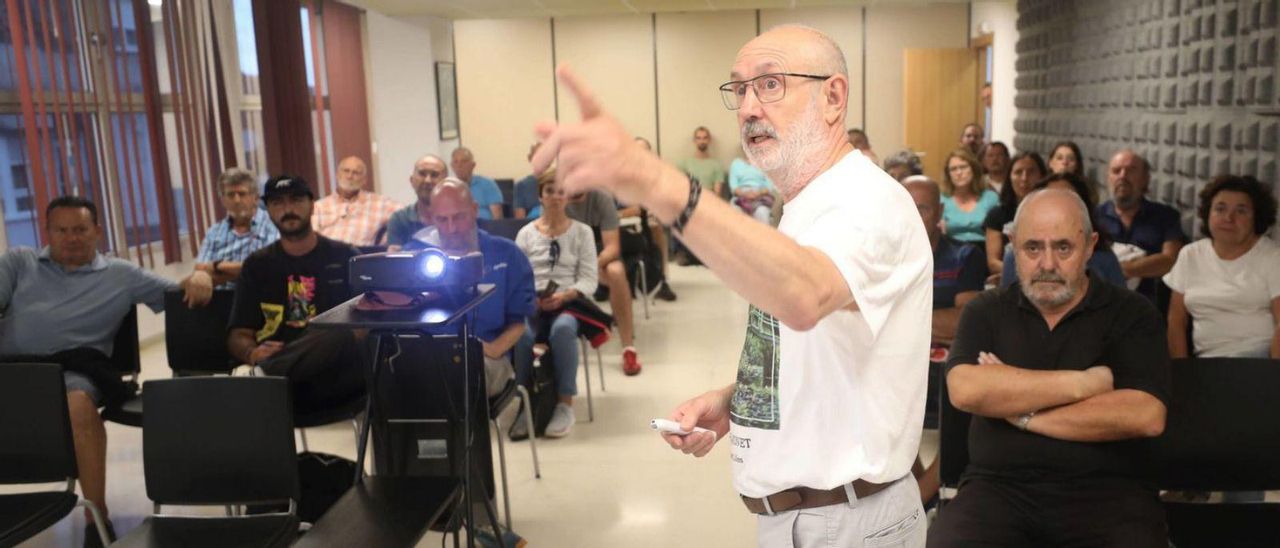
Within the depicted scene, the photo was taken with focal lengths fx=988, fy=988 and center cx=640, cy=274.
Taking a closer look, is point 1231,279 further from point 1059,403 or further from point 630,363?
point 630,363

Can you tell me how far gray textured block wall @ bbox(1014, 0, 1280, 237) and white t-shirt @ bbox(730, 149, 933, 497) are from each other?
133 inches

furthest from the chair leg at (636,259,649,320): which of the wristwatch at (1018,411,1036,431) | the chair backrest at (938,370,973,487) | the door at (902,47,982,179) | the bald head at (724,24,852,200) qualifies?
the bald head at (724,24,852,200)

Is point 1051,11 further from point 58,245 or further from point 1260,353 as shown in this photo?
point 58,245

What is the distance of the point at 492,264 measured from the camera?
397cm

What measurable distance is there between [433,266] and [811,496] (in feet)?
4.12

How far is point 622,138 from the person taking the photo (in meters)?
0.98

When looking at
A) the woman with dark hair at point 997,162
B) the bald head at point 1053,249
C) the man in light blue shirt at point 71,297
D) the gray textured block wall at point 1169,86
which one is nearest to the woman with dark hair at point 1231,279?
the gray textured block wall at point 1169,86

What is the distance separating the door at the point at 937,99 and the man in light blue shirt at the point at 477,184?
5.26 m

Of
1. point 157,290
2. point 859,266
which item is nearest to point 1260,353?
point 859,266

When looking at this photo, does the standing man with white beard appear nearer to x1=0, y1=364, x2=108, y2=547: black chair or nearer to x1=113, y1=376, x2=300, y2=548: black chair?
x1=113, y1=376, x2=300, y2=548: black chair

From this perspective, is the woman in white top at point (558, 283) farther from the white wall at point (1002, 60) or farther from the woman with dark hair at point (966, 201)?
the white wall at point (1002, 60)

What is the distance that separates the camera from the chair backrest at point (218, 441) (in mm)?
2670

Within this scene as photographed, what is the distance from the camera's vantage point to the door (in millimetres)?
10773

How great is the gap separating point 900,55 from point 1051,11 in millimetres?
3916
